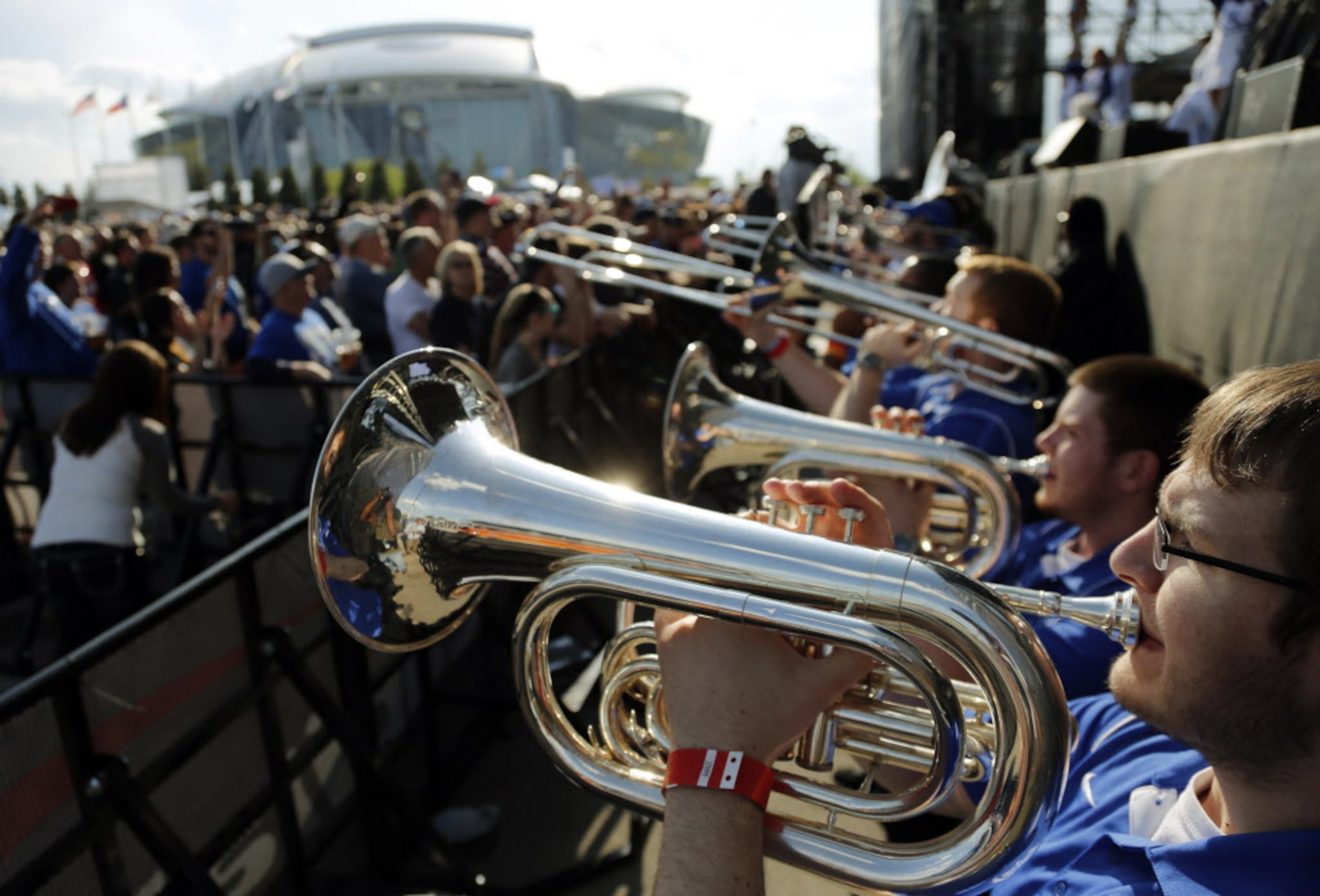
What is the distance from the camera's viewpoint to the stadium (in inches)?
2776

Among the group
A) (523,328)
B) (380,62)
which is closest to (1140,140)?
(523,328)

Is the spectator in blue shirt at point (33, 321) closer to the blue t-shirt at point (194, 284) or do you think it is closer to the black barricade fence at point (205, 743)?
the blue t-shirt at point (194, 284)

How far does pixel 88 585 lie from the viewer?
135 inches

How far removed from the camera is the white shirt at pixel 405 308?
5.15m

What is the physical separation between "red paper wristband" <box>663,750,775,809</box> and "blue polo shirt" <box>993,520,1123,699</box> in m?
0.65

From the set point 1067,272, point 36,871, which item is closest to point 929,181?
point 1067,272

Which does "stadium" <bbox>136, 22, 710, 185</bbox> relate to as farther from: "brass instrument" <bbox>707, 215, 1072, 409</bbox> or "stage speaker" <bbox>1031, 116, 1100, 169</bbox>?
"brass instrument" <bbox>707, 215, 1072, 409</bbox>

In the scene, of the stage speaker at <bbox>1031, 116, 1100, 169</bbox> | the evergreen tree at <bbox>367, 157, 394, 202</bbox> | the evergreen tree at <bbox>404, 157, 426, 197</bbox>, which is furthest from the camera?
the evergreen tree at <bbox>404, 157, 426, 197</bbox>

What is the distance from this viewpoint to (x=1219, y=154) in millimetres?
2855

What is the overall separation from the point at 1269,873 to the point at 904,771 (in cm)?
80

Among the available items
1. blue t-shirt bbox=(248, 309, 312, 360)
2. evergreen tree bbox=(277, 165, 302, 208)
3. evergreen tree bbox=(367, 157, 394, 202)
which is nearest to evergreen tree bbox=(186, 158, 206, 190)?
evergreen tree bbox=(367, 157, 394, 202)

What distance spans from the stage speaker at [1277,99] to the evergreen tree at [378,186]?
129ft

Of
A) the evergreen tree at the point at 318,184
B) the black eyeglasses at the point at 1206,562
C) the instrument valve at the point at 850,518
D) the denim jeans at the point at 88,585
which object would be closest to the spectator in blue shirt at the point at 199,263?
the denim jeans at the point at 88,585

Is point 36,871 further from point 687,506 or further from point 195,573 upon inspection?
point 195,573
